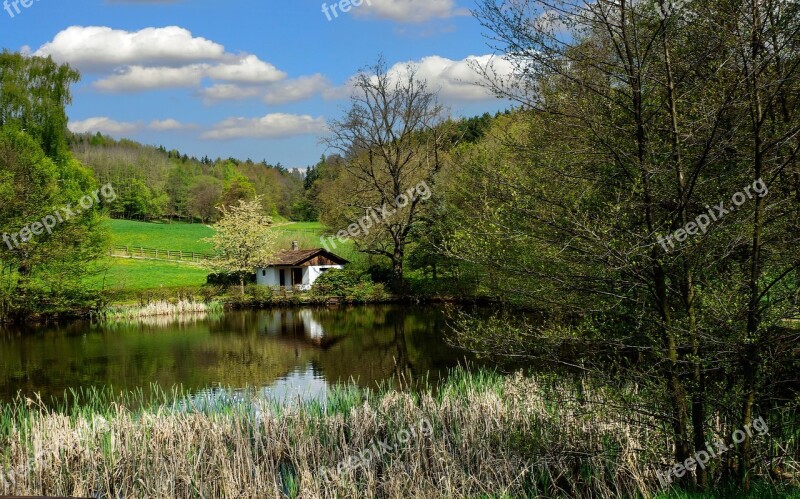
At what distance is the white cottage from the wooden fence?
555 inches

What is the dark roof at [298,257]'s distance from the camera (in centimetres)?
4453

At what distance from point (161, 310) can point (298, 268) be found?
12582 millimetres

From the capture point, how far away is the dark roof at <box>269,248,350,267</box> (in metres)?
44.5

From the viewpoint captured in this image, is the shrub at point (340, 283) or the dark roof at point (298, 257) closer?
the shrub at point (340, 283)

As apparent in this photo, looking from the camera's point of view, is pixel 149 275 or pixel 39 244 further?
pixel 149 275

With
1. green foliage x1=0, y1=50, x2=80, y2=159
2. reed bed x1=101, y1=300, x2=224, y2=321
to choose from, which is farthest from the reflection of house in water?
green foliage x1=0, y1=50, x2=80, y2=159

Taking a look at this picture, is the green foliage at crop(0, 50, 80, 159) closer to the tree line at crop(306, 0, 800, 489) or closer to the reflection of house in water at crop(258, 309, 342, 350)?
the reflection of house in water at crop(258, 309, 342, 350)

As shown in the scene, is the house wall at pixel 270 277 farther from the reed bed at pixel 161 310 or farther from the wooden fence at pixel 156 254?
the wooden fence at pixel 156 254

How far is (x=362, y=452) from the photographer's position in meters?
8.13

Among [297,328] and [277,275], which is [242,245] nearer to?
[277,275]

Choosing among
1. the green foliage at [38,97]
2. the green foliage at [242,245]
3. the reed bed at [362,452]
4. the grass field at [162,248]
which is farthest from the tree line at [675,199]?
the green foliage at [38,97]

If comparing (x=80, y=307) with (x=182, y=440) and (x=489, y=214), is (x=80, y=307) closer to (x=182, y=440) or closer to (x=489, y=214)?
(x=182, y=440)

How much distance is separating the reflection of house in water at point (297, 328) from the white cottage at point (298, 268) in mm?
7116

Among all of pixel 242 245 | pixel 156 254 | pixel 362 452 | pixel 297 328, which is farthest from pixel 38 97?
pixel 362 452
